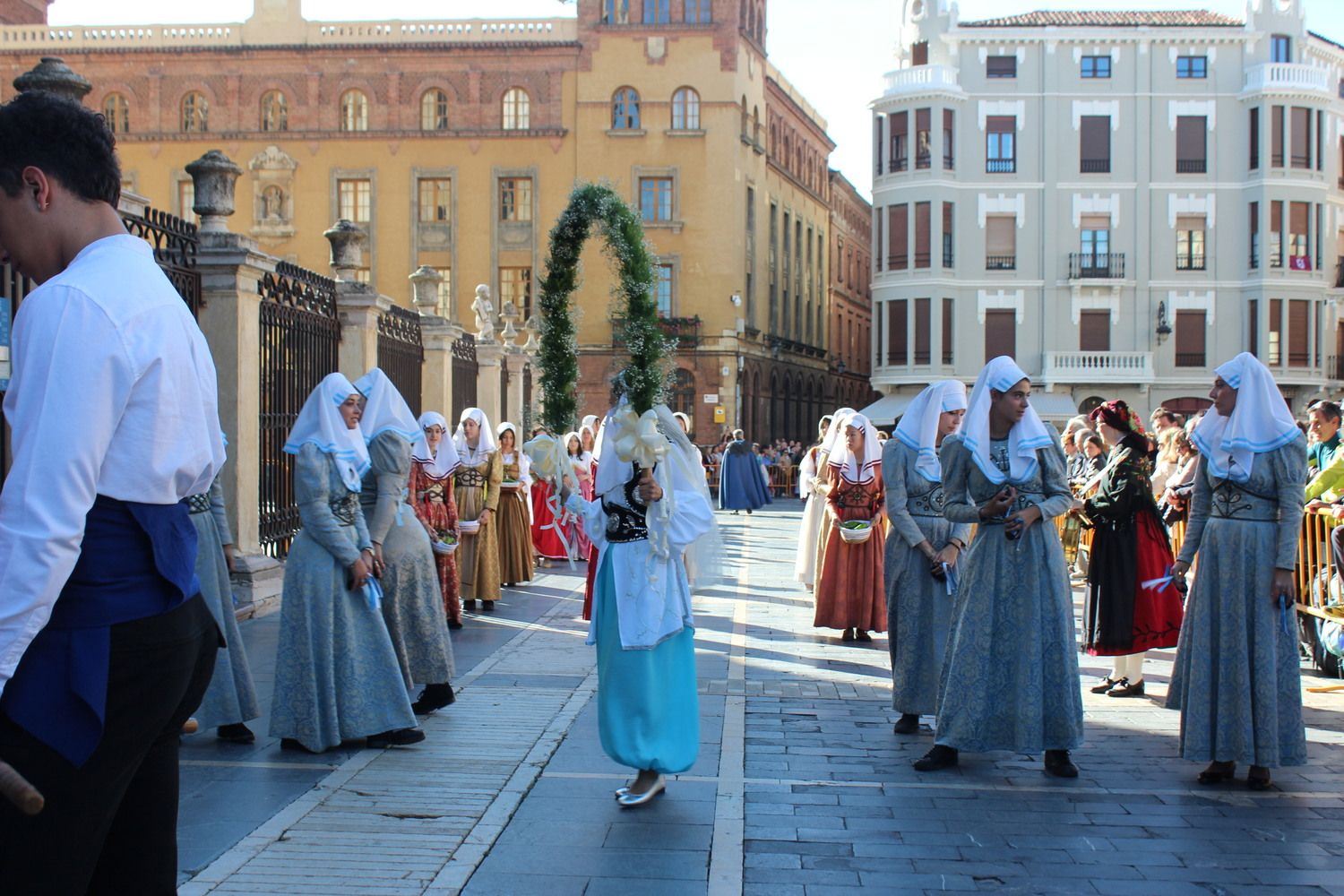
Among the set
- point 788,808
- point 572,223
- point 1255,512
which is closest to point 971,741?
point 788,808

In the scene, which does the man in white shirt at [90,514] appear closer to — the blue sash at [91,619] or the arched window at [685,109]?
the blue sash at [91,619]

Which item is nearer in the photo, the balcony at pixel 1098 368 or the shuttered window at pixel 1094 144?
the balcony at pixel 1098 368

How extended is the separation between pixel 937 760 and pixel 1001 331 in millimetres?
40192

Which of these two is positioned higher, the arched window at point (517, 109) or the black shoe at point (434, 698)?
the arched window at point (517, 109)

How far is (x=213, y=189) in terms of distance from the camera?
38.0 ft

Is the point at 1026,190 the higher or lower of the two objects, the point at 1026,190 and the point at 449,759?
the higher

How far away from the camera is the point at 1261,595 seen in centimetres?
638

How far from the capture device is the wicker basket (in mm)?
11172

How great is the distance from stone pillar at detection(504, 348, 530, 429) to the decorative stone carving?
2299 cm

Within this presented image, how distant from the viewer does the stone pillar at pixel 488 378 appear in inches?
936

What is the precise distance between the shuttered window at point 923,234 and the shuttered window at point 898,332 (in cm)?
157

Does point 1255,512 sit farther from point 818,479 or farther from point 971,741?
point 818,479

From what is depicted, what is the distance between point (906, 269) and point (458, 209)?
52.3 ft

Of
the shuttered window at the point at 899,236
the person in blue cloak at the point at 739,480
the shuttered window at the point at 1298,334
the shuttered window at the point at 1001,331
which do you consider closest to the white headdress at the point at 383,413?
the person in blue cloak at the point at 739,480
